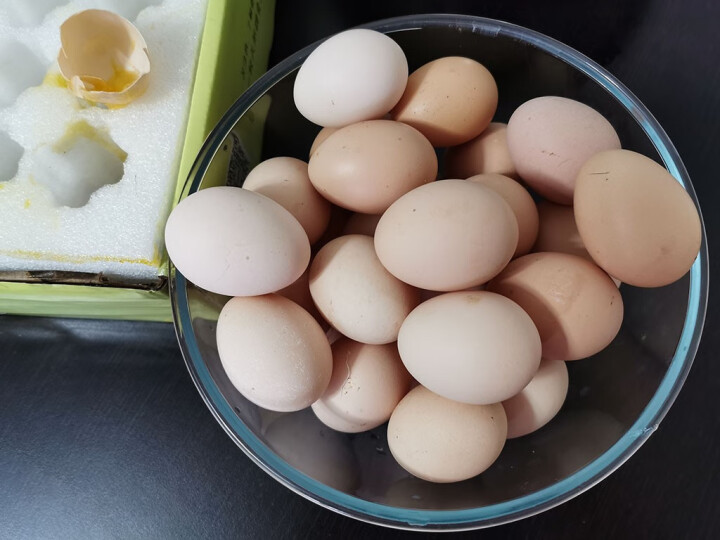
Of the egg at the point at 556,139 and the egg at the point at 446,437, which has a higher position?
the egg at the point at 556,139

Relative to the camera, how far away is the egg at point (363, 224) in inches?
23.8

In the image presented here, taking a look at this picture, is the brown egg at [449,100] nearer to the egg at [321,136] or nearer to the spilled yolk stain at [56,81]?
the egg at [321,136]

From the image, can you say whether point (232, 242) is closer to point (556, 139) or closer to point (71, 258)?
point (71, 258)

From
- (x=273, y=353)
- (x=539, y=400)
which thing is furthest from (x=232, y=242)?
(x=539, y=400)

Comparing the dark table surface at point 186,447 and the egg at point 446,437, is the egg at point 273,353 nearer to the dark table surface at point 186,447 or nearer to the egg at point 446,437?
the egg at point 446,437

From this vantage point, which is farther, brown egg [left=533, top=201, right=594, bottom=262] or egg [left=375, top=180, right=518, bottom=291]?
brown egg [left=533, top=201, right=594, bottom=262]

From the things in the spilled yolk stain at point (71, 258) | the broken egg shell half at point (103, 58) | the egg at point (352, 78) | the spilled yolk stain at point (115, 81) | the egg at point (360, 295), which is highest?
the egg at point (352, 78)

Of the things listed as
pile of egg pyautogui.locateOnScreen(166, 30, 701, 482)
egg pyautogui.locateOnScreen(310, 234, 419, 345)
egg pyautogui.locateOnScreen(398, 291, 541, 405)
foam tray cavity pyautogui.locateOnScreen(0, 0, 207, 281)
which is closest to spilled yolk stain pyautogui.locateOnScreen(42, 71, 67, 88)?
foam tray cavity pyautogui.locateOnScreen(0, 0, 207, 281)

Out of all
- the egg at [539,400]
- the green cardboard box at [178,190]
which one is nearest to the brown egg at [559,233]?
the egg at [539,400]

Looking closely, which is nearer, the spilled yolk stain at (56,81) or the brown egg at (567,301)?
the brown egg at (567,301)

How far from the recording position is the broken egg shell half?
0.62 meters

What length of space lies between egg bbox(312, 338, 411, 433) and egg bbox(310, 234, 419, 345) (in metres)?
0.02

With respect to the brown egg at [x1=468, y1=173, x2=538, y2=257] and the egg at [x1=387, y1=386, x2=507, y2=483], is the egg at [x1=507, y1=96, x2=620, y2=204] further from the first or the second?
the egg at [x1=387, y1=386, x2=507, y2=483]

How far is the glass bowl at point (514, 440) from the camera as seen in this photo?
0.52 metres
